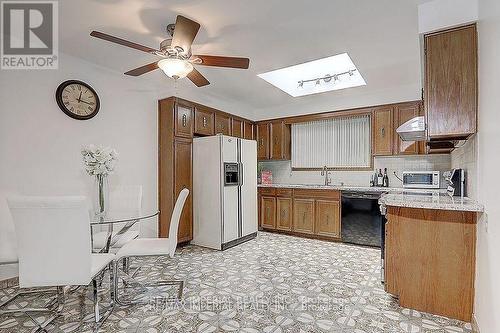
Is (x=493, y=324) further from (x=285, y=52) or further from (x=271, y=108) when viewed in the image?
(x=271, y=108)

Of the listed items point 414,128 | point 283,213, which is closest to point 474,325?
point 414,128

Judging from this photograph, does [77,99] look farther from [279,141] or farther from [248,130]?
[279,141]

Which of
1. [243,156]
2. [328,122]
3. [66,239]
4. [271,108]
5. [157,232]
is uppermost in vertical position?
[271,108]

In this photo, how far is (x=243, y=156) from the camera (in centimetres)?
453

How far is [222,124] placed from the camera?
483cm

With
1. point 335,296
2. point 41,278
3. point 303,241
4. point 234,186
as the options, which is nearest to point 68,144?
point 41,278

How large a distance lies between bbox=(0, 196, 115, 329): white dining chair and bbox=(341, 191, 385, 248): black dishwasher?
361cm

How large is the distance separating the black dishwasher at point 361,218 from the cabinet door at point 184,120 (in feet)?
8.79

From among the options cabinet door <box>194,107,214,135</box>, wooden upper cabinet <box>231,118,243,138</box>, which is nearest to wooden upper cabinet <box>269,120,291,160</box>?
wooden upper cabinet <box>231,118,243,138</box>

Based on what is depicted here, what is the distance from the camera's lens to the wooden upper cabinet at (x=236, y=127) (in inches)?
201

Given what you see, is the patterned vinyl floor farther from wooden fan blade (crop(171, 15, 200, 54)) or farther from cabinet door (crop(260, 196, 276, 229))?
wooden fan blade (crop(171, 15, 200, 54))

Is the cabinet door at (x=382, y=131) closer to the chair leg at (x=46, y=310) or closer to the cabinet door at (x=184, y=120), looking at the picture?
the cabinet door at (x=184, y=120)

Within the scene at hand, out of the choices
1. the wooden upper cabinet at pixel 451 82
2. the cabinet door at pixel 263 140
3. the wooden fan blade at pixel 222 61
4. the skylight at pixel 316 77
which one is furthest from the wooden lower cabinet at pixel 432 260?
the cabinet door at pixel 263 140

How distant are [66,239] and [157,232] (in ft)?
7.41
